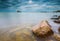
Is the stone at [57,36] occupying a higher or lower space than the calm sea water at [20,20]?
higher

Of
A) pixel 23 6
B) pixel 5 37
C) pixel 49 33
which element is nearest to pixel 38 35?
pixel 49 33

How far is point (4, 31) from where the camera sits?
12.1 feet

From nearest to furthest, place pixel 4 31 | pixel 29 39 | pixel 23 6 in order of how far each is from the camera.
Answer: pixel 29 39, pixel 4 31, pixel 23 6

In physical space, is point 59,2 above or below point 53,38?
below

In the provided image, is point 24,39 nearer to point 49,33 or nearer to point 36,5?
point 49,33

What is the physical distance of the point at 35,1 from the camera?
388 inches

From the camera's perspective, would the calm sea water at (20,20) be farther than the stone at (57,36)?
Yes

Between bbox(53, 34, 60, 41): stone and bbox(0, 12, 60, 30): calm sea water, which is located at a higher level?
bbox(53, 34, 60, 41): stone

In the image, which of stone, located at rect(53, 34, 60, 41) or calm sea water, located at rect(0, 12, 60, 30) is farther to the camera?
calm sea water, located at rect(0, 12, 60, 30)

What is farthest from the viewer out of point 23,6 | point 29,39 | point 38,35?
point 23,6

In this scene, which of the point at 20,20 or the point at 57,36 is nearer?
the point at 57,36

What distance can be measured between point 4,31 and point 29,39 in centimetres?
91

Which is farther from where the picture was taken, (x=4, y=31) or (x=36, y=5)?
(x=36, y=5)

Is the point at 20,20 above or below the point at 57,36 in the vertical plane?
below
